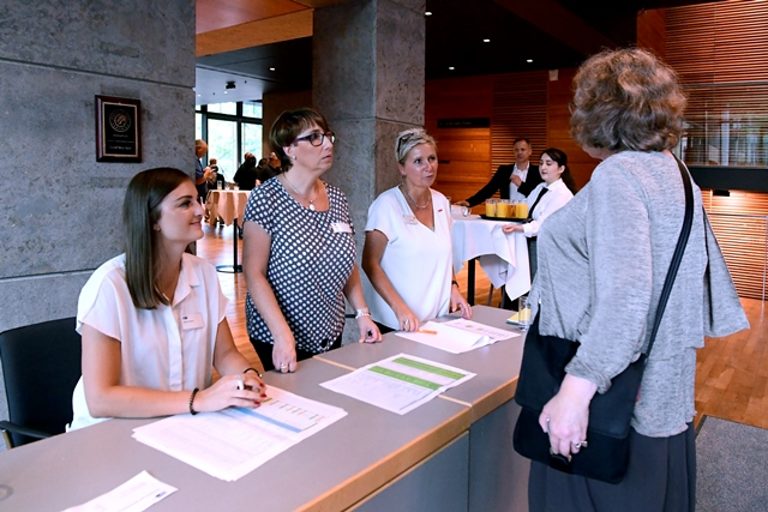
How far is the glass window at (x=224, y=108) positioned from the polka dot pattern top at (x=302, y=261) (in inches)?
605

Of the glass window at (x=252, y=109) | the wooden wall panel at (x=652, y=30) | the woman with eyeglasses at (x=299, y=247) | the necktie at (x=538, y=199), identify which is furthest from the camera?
the glass window at (x=252, y=109)

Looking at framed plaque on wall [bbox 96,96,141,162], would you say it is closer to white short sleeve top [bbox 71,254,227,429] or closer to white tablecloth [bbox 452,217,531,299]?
white short sleeve top [bbox 71,254,227,429]

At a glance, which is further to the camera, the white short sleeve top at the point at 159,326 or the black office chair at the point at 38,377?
the black office chair at the point at 38,377

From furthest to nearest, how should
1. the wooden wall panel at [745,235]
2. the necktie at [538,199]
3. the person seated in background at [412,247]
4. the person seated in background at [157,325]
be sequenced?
1. the wooden wall panel at [745,235]
2. the necktie at [538,199]
3. the person seated in background at [412,247]
4. the person seated in background at [157,325]

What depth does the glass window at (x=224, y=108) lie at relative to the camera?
53.9 ft

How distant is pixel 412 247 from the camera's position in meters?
2.37

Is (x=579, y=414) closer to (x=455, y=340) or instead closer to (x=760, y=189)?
(x=455, y=340)

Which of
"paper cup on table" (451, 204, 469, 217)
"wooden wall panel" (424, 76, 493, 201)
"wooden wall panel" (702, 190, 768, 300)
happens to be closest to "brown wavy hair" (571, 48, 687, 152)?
"paper cup on table" (451, 204, 469, 217)

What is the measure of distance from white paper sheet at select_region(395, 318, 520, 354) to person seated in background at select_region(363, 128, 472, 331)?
0.15m

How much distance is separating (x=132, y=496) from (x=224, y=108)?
16.9 metres

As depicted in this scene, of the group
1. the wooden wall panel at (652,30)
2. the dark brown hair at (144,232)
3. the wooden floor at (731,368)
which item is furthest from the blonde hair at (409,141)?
the wooden wall panel at (652,30)

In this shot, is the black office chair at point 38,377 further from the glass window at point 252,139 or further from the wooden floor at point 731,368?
the glass window at point 252,139

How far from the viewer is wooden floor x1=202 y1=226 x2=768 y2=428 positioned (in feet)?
12.6

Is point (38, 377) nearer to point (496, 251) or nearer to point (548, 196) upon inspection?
point (496, 251)
